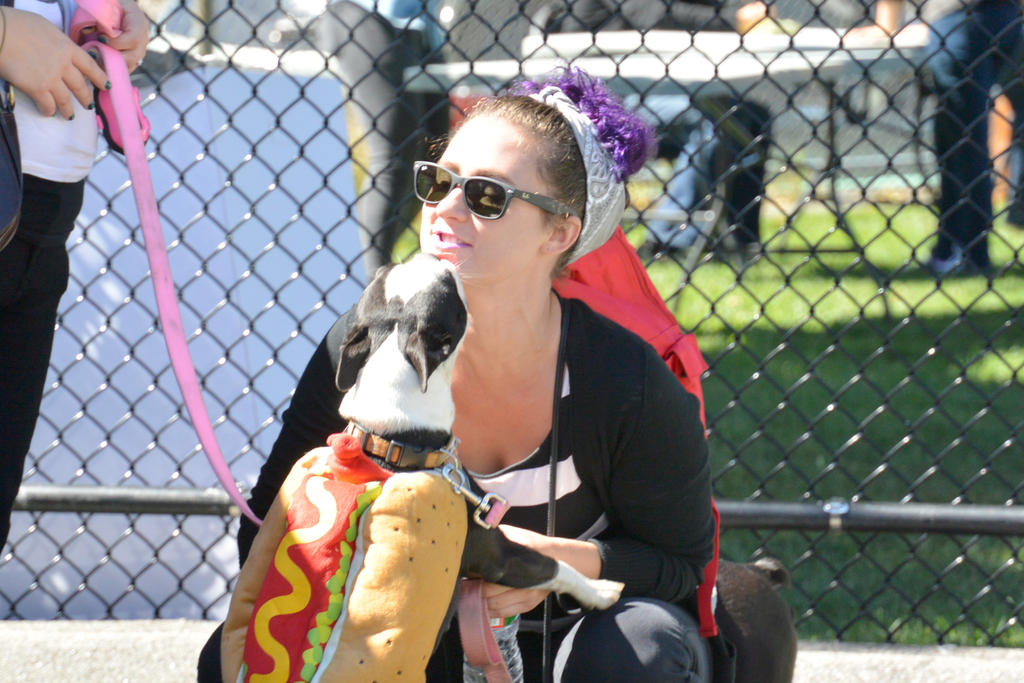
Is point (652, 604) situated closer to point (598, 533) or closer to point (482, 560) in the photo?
point (598, 533)

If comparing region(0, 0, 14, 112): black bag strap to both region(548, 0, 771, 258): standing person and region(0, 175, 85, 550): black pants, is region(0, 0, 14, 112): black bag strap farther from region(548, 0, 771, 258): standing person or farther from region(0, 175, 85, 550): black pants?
region(548, 0, 771, 258): standing person

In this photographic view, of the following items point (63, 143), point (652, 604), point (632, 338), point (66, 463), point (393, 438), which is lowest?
point (66, 463)

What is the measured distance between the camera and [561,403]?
2070 millimetres

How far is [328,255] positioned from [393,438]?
2.12m

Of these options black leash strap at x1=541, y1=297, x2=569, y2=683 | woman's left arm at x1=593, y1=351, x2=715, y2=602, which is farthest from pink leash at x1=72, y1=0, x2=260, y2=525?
woman's left arm at x1=593, y1=351, x2=715, y2=602

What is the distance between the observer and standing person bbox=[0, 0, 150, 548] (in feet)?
5.93

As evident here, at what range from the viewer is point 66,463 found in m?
3.42

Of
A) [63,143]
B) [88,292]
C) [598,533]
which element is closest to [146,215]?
[63,143]

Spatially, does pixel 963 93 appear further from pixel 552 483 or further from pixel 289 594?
pixel 289 594

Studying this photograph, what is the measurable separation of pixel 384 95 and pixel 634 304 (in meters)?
2.15

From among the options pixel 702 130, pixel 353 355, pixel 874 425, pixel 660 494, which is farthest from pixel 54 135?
pixel 702 130

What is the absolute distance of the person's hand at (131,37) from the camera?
1990 millimetres

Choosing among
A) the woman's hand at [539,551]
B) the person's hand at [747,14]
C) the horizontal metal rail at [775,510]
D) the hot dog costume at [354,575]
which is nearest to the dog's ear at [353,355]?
the hot dog costume at [354,575]

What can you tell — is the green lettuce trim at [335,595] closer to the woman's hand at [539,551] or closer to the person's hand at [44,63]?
the woman's hand at [539,551]
